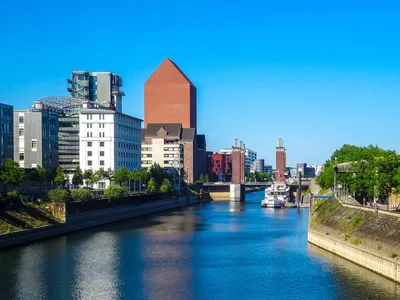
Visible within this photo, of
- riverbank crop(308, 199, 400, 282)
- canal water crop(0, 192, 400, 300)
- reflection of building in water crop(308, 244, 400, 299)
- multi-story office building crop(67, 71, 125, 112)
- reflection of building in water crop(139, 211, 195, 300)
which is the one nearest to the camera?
reflection of building in water crop(308, 244, 400, 299)

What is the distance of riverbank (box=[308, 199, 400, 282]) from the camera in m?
44.6

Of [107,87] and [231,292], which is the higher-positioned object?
[107,87]

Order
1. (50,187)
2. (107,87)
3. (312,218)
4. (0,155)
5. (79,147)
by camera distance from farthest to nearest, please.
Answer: (107,87)
(79,147)
(50,187)
(0,155)
(312,218)

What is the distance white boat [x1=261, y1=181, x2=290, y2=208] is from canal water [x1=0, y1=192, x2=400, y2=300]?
6126 centimetres

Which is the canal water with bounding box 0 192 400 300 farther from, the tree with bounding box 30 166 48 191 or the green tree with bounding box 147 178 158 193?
the green tree with bounding box 147 178 158 193

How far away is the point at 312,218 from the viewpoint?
73188 millimetres

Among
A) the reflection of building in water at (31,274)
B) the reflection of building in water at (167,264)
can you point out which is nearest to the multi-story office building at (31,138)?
the reflection of building in water at (167,264)

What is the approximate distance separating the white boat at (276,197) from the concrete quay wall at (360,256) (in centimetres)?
7129

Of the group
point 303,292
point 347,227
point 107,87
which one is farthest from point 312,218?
point 107,87

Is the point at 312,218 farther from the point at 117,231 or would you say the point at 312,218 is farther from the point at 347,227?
the point at 117,231

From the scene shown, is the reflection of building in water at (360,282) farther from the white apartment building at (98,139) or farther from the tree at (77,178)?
the white apartment building at (98,139)

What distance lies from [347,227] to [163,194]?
81720 mm

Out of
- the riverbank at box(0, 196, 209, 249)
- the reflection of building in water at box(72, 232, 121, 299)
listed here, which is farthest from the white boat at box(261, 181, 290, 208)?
the reflection of building in water at box(72, 232, 121, 299)

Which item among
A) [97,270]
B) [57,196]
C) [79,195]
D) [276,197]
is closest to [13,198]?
[57,196]
